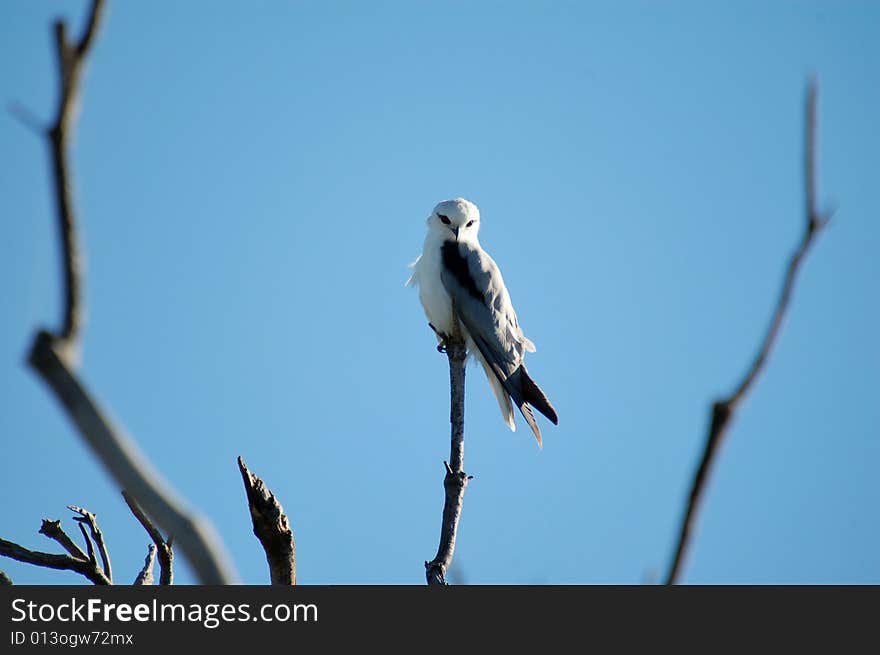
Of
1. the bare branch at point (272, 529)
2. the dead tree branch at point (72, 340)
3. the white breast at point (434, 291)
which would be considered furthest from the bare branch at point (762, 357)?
the white breast at point (434, 291)

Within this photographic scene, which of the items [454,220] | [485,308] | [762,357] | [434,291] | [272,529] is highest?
[454,220]

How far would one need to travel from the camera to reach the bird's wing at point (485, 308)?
24.0 feet

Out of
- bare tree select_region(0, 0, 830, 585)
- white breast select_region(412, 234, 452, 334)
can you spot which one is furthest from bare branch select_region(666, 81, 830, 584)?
white breast select_region(412, 234, 452, 334)

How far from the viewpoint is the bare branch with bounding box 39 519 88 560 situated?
4789mm

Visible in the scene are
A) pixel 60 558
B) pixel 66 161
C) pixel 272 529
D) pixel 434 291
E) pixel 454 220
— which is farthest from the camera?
pixel 454 220

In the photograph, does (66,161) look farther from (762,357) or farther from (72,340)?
(762,357)

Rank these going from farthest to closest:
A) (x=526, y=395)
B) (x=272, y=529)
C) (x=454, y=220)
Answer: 1. (x=454, y=220)
2. (x=526, y=395)
3. (x=272, y=529)

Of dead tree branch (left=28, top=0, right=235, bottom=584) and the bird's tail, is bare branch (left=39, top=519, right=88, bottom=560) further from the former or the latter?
dead tree branch (left=28, top=0, right=235, bottom=584)

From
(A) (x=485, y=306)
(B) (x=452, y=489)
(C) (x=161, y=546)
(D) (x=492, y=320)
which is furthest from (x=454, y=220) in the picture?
(C) (x=161, y=546)

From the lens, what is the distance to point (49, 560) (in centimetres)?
477

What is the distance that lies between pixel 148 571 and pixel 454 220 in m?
3.97

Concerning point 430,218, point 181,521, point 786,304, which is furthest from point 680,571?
point 430,218

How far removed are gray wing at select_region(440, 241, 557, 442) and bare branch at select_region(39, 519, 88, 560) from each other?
11.2 feet
